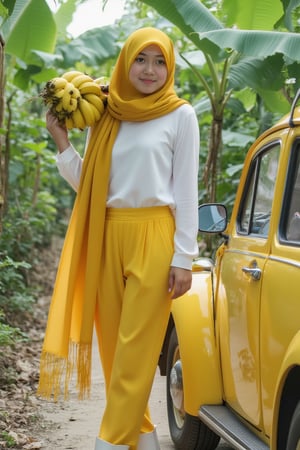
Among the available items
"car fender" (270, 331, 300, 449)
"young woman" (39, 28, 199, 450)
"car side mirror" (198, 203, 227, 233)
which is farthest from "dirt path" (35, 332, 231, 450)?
"car fender" (270, 331, 300, 449)

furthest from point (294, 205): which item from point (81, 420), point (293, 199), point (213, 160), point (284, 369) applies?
point (213, 160)

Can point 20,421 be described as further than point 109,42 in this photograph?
No

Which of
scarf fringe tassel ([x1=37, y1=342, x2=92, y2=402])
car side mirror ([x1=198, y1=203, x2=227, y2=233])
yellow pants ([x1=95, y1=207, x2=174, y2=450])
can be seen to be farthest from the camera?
car side mirror ([x1=198, y1=203, x2=227, y2=233])

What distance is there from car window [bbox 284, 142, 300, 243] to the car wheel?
81cm

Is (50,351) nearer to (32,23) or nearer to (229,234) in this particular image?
(229,234)

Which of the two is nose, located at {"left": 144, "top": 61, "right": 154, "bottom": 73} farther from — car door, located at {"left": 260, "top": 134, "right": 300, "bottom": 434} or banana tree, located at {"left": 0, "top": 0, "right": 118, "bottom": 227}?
banana tree, located at {"left": 0, "top": 0, "right": 118, "bottom": 227}

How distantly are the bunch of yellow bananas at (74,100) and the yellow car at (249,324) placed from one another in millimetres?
884

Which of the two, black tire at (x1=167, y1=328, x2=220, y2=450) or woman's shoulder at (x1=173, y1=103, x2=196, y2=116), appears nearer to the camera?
woman's shoulder at (x1=173, y1=103, x2=196, y2=116)

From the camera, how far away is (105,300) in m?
3.82

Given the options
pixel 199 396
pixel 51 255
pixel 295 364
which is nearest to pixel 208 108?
pixel 199 396

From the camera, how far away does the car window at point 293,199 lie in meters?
3.61

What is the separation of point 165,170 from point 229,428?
1.25m

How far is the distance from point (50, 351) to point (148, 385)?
0.48 meters

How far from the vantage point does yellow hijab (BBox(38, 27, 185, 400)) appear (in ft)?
12.3
